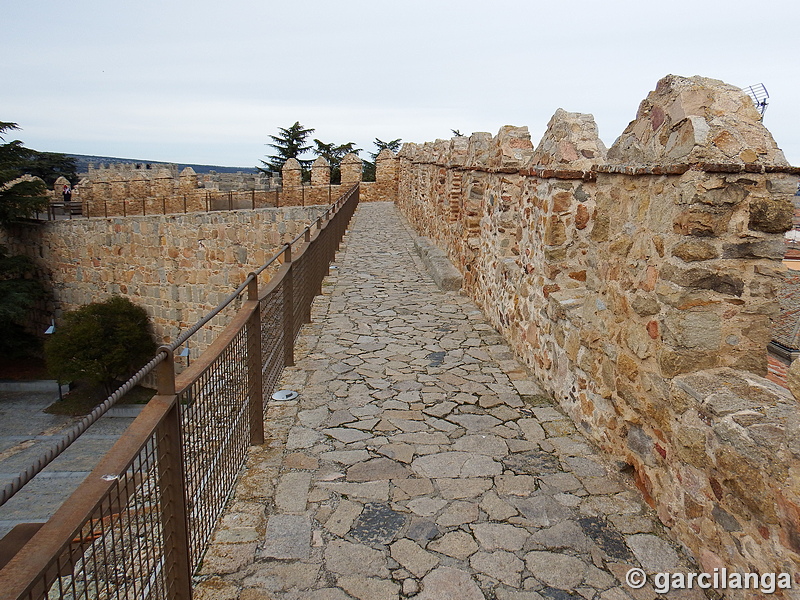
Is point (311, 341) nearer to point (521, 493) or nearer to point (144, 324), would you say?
point (521, 493)

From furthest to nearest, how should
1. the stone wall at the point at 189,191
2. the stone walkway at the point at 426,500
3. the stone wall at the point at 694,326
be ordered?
1. the stone wall at the point at 189,191
2. the stone walkway at the point at 426,500
3. the stone wall at the point at 694,326

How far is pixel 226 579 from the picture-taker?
2582 mm

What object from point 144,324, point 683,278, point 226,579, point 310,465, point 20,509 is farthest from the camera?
point 144,324

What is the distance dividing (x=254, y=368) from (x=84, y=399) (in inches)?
675

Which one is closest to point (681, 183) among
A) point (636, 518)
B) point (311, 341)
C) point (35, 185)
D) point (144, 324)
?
point (636, 518)

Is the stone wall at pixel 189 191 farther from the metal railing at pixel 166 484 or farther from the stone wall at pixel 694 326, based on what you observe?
the stone wall at pixel 694 326

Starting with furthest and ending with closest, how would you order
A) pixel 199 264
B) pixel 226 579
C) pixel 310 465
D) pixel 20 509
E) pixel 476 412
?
pixel 199 264 < pixel 20 509 < pixel 476 412 < pixel 310 465 < pixel 226 579

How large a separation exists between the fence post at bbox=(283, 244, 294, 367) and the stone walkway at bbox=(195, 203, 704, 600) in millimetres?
136

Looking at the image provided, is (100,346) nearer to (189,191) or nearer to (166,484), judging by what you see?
(189,191)

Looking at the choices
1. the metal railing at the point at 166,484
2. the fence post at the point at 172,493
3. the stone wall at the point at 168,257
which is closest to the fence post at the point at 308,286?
the metal railing at the point at 166,484

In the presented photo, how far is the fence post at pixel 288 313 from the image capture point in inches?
200

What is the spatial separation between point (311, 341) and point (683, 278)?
3998mm

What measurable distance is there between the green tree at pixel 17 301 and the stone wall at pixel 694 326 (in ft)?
68.1

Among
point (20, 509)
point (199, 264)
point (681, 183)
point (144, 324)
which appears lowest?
point (20, 509)
